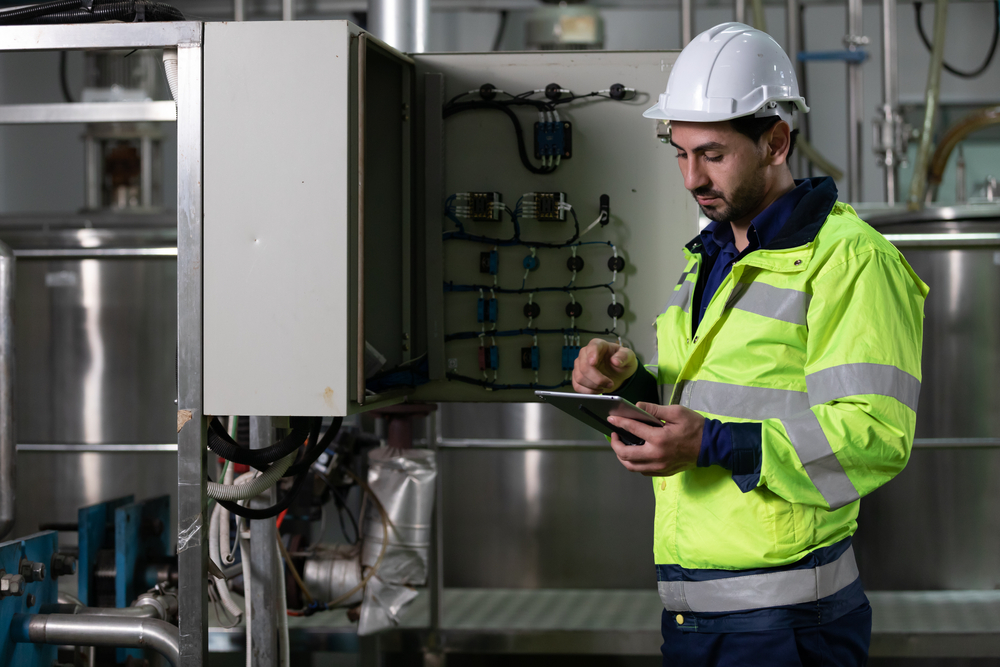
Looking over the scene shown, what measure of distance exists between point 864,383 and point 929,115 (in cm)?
251

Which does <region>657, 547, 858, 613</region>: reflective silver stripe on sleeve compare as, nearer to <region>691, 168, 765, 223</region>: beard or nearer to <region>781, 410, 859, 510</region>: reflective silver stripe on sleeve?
<region>781, 410, 859, 510</region>: reflective silver stripe on sleeve

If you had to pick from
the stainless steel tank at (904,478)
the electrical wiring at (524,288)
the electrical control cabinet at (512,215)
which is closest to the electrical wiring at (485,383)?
the electrical control cabinet at (512,215)

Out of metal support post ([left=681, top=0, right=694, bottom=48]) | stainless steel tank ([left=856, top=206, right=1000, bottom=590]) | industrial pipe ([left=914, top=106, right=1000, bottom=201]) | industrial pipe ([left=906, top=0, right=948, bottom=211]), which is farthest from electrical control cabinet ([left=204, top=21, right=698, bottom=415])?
industrial pipe ([left=914, top=106, right=1000, bottom=201])

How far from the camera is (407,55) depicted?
1638mm

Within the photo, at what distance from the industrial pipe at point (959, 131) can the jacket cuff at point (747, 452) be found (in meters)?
2.64

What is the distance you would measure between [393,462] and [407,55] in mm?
966

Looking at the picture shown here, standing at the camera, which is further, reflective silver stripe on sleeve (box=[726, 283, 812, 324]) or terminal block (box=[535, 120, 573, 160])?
terminal block (box=[535, 120, 573, 160])

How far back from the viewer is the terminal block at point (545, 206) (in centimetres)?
171

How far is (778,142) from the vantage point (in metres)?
1.12

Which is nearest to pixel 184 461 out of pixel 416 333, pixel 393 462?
pixel 416 333

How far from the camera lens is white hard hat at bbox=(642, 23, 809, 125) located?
1.09 meters

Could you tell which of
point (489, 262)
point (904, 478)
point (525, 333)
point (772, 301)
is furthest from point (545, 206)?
point (904, 478)

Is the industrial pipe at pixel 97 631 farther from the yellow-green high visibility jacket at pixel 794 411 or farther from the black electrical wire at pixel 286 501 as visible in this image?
the yellow-green high visibility jacket at pixel 794 411

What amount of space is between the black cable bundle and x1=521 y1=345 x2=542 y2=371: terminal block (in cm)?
91
